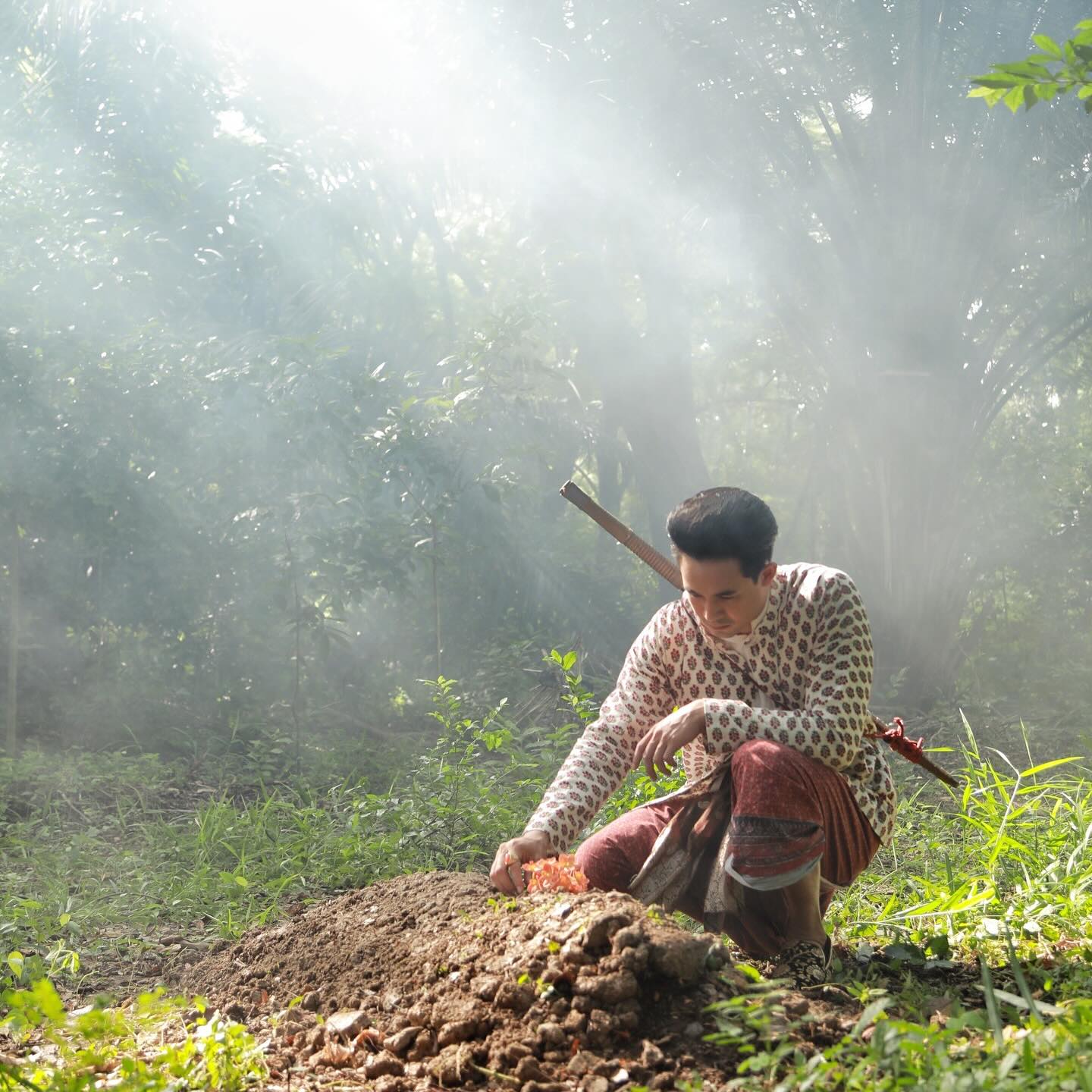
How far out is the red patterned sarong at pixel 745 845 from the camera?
7.25ft

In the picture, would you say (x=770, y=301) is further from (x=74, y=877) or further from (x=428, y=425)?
(x=74, y=877)

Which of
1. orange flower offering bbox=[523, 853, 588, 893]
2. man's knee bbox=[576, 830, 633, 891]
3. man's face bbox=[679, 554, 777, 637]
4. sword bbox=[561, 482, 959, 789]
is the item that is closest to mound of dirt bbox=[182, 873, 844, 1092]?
orange flower offering bbox=[523, 853, 588, 893]

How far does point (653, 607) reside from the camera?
908 cm

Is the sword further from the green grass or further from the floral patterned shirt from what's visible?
the green grass

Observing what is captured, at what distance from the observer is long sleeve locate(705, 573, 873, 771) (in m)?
2.28

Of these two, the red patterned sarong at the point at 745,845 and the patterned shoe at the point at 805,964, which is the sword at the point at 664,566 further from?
the patterned shoe at the point at 805,964

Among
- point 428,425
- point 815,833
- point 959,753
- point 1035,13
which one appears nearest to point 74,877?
point 815,833

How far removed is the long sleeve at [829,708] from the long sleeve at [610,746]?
32cm

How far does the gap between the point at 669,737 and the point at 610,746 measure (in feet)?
1.29

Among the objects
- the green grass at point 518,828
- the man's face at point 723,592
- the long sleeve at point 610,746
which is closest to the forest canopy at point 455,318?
the green grass at point 518,828

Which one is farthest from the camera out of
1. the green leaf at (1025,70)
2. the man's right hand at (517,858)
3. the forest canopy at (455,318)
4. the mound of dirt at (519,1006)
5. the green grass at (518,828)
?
the forest canopy at (455,318)

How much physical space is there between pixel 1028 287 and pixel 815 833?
7561mm

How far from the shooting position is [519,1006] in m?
1.91

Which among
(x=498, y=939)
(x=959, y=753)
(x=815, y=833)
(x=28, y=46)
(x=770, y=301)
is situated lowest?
(x=959, y=753)
